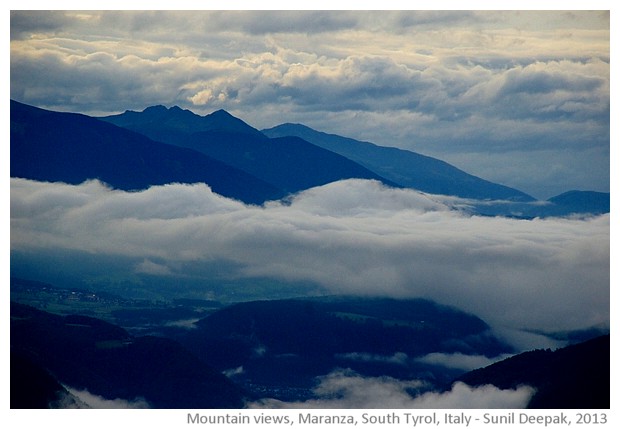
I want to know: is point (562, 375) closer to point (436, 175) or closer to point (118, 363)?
point (118, 363)

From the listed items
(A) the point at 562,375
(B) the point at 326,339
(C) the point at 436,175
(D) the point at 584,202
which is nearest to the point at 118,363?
(B) the point at 326,339

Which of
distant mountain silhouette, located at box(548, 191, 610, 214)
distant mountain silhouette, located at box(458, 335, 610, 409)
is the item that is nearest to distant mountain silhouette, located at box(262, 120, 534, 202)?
distant mountain silhouette, located at box(548, 191, 610, 214)

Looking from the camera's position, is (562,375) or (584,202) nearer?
(562,375)

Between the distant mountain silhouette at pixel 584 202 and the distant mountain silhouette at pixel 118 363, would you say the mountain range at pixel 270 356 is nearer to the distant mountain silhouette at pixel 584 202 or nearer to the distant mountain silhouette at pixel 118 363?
the distant mountain silhouette at pixel 118 363

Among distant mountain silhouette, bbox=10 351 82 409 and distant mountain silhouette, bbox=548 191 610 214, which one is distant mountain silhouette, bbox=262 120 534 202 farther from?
distant mountain silhouette, bbox=10 351 82 409

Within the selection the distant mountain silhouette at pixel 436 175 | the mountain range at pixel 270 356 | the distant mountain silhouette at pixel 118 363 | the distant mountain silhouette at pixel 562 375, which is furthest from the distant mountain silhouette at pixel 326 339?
the distant mountain silhouette at pixel 562 375

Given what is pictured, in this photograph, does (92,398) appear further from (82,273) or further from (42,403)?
(82,273)
